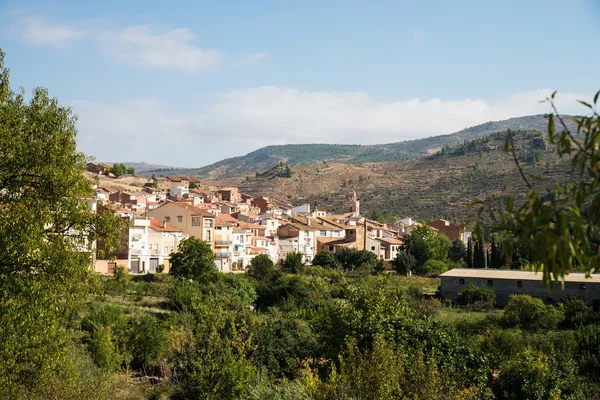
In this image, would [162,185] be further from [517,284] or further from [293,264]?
[517,284]

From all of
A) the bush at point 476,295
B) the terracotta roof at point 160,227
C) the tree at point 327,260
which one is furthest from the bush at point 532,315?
the terracotta roof at point 160,227

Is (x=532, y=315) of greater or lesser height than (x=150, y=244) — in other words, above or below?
below

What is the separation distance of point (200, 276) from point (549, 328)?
950 inches

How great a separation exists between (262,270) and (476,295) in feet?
54.1

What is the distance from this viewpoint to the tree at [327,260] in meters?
61.7

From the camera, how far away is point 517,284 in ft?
134

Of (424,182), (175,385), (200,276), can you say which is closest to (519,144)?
(424,182)

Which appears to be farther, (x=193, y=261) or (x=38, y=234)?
(x=193, y=261)

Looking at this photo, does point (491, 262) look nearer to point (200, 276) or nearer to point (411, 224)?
point (200, 276)

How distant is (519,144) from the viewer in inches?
6511

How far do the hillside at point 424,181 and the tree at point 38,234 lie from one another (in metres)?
91.3

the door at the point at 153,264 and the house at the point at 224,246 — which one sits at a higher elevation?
the house at the point at 224,246

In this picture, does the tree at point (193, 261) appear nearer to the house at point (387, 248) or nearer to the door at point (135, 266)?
the door at point (135, 266)

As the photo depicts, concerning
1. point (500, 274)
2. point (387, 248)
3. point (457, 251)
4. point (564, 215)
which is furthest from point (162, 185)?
point (564, 215)
